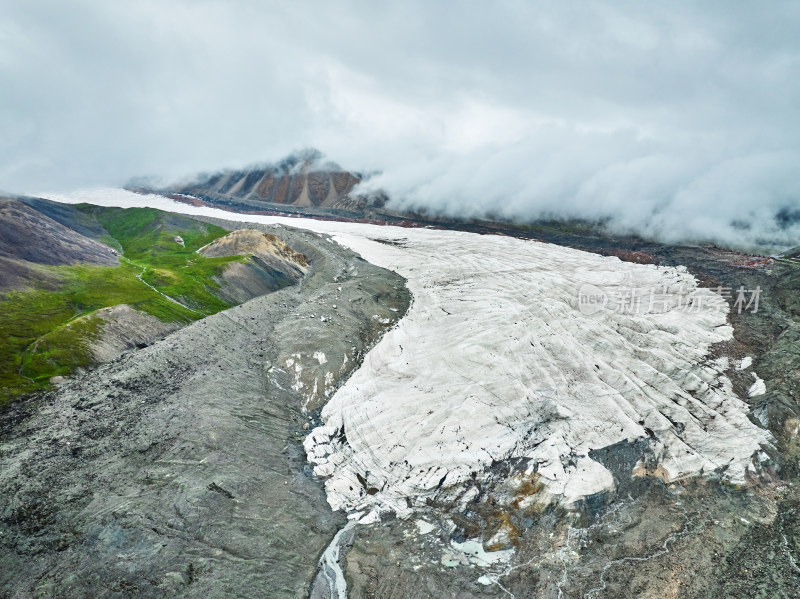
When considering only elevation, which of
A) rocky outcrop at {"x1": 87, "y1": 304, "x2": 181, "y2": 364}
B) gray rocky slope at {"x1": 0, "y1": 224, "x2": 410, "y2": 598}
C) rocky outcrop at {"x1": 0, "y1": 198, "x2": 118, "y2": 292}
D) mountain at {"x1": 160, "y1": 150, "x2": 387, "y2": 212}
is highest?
mountain at {"x1": 160, "y1": 150, "x2": 387, "y2": 212}

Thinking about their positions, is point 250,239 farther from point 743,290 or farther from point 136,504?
point 743,290

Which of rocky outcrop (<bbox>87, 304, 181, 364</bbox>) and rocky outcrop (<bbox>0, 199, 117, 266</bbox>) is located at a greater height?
rocky outcrop (<bbox>0, 199, 117, 266</bbox>)

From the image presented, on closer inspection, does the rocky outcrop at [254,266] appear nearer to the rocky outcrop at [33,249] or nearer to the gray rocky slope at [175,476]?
the rocky outcrop at [33,249]

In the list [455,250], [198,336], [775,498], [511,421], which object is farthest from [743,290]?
[198,336]

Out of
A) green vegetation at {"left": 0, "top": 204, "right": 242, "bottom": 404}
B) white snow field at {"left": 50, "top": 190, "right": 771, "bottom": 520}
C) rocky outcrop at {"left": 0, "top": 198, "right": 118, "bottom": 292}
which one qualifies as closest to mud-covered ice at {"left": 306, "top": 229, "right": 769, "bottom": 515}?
white snow field at {"left": 50, "top": 190, "right": 771, "bottom": 520}

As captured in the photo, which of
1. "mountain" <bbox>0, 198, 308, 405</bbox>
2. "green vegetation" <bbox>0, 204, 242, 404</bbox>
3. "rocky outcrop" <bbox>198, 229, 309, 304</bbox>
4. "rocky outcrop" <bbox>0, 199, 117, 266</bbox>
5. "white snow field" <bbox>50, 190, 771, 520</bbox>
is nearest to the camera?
"white snow field" <bbox>50, 190, 771, 520</bbox>

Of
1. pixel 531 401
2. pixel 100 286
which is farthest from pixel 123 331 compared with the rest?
pixel 531 401

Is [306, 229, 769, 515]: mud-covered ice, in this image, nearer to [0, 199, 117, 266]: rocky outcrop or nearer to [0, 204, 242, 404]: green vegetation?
[0, 204, 242, 404]: green vegetation
